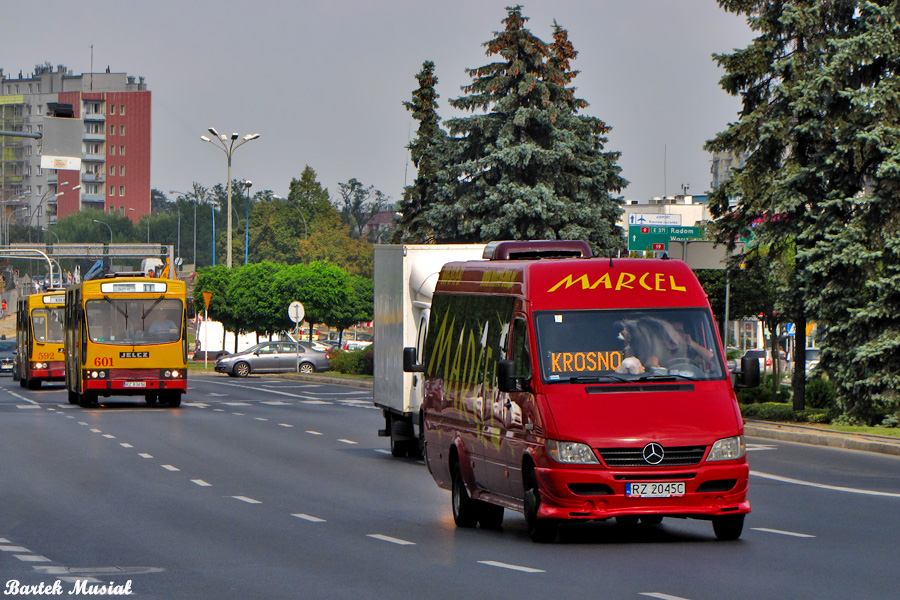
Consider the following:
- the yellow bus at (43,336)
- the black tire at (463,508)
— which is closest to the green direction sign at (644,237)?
the yellow bus at (43,336)

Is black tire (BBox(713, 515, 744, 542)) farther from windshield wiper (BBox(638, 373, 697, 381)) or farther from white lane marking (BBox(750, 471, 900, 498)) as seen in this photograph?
white lane marking (BBox(750, 471, 900, 498))

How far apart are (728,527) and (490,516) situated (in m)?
2.30

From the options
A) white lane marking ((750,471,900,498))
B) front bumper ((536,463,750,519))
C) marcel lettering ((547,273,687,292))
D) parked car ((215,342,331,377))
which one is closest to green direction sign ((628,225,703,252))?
parked car ((215,342,331,377))

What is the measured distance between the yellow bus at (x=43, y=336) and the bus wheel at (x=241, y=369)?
36.6 feet

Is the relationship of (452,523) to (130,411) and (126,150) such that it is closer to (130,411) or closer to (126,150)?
(130,411)

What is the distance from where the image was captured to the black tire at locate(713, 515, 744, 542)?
11.8 metres

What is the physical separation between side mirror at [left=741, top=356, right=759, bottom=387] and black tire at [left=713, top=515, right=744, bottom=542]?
3.62 ft

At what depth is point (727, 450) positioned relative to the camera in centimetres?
1141

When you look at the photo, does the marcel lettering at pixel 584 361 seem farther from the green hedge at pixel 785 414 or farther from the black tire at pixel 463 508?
the green hedge at pixel 785 414

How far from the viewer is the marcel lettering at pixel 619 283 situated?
1234cm

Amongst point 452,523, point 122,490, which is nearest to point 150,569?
point 452,523

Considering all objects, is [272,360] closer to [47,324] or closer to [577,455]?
[47,324]

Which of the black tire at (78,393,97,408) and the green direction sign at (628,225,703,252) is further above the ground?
the green direction sign at (628,225,703,252)

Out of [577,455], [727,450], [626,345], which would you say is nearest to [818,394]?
[626,345]
